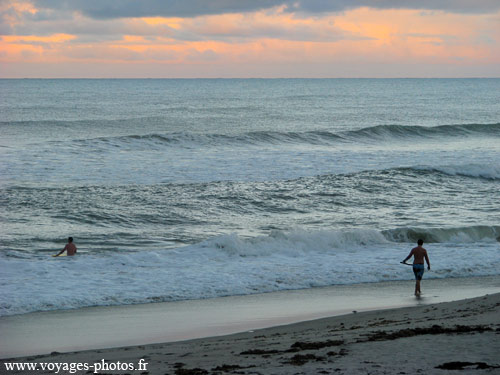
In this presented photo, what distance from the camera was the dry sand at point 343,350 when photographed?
6758 mm

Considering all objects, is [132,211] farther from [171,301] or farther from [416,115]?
[416,115]

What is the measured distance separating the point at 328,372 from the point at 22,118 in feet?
175

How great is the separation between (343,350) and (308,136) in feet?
120

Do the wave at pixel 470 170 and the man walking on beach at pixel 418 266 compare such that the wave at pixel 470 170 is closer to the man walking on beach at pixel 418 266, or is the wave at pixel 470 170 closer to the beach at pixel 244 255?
the beach at pixel 244 255

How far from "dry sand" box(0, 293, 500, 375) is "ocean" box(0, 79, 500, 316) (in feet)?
12.1

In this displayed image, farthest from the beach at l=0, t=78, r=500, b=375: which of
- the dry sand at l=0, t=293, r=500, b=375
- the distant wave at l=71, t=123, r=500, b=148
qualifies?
the distant wave at l=71, t=123, r=500, b=148

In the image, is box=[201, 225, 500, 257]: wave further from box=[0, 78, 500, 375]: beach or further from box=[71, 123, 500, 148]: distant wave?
box=[71, 123, 500, 148]: distant wave

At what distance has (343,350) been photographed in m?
7.52

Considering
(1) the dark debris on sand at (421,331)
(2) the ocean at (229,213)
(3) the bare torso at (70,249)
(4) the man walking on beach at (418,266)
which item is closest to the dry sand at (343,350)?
(1) the dark debris on sand at (421,331)

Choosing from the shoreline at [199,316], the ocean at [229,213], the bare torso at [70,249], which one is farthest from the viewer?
the bare torso at [70,249]

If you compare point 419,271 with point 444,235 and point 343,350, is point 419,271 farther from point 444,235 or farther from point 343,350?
point 343,350

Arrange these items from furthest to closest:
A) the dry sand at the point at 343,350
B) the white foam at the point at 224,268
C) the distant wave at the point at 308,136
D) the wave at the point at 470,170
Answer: the distant wave at the point at 308,136, the wave at the point at 470,170, the white foam at the point at 224,268, the dry sand at the point at 343,350

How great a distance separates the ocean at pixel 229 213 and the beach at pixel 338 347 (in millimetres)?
3043

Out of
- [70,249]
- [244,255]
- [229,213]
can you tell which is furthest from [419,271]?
[229,213]
